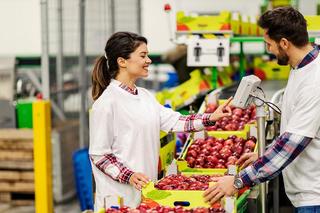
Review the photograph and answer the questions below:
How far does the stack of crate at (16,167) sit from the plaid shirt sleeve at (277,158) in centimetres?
493

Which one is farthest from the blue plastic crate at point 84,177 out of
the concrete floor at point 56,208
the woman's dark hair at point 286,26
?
the woman's dark hair at point 286,26

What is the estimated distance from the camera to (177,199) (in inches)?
133

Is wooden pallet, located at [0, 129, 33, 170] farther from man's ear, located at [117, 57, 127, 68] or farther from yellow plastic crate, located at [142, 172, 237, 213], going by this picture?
yellow plastic crate, located at [142, 172, 237, 213]

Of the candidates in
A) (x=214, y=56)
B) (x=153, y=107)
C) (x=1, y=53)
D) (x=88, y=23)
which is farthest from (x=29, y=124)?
(x=1, y=53)

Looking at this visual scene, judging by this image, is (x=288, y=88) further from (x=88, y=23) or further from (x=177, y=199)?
(x=88, y=23)

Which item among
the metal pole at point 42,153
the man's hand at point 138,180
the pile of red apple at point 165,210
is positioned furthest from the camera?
the metal pole at point 42,153

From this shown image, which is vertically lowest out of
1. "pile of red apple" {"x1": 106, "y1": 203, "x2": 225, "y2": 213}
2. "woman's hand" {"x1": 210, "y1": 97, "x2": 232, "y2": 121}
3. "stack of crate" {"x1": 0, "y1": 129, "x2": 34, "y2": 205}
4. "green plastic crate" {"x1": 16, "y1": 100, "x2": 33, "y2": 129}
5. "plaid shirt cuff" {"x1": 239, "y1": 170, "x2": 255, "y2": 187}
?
"stack of crate" {"x1": 0, "y1": 129, "x2": 34, "y2": 205}

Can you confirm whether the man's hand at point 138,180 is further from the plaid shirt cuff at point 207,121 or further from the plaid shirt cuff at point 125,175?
the plaid shirt cuff at point 207,121

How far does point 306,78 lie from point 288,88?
6.1 inches

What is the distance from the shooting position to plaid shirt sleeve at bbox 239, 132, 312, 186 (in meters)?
3.22

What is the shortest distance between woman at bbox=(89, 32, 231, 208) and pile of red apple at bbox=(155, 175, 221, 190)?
0.15 meters

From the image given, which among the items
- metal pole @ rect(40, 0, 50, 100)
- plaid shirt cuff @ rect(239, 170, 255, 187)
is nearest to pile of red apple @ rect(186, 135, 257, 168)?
plaid shirt cuff @ rect(239, 170, 255, 187)

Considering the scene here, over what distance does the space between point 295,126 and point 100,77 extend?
1.31 metres

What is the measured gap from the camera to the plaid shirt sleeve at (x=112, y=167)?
3838 millimetres
